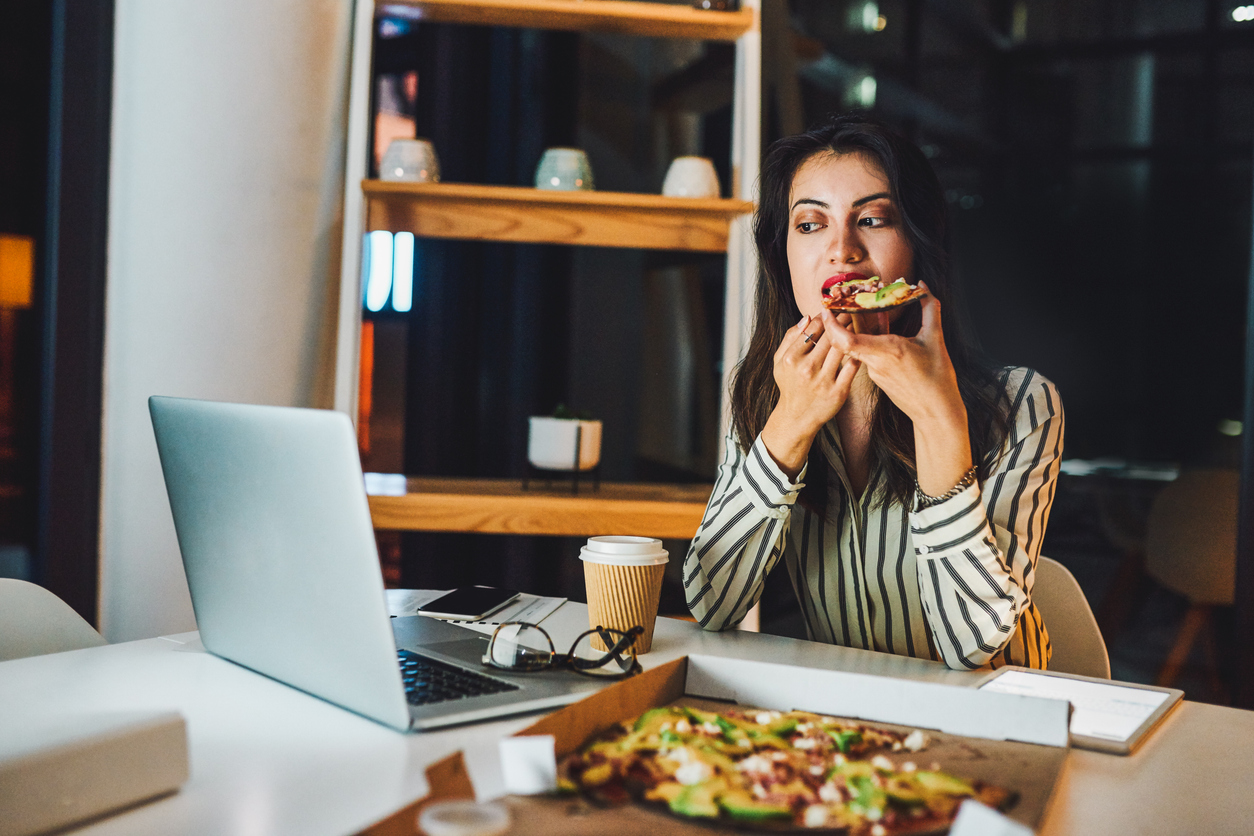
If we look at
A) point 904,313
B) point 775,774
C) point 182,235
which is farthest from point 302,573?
point 182,235

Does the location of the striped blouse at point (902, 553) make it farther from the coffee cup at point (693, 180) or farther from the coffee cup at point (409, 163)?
the coffee cup at point (409, 163)

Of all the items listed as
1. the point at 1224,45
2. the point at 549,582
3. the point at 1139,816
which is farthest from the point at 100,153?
the point at 1224,45

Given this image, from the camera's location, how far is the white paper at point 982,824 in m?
0.52

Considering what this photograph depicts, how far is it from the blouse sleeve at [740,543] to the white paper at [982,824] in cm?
67

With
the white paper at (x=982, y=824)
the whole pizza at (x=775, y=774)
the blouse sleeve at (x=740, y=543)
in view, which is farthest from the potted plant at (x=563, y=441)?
the white paper at (x=982, y=824)

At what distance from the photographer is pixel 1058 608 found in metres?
1.31

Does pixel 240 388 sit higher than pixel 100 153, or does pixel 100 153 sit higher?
pixel 100 153

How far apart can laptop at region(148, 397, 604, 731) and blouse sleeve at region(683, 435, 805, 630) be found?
1.19ft

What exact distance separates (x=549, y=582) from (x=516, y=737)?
2.09 metres

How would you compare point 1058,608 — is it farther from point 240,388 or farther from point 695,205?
point 240,388

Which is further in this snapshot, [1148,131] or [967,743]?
[1148,131]

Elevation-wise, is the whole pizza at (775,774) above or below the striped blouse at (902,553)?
below

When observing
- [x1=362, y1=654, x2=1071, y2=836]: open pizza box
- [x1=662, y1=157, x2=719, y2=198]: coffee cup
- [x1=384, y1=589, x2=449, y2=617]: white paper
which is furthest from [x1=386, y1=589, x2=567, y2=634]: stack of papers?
[x1=662, y1=157, x2=719, y2=198]: coffee cup

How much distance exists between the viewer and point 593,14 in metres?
2.15
